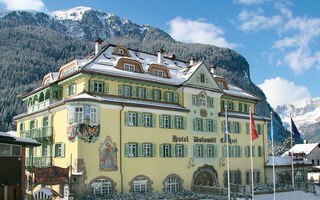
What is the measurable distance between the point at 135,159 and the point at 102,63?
10.9 metres

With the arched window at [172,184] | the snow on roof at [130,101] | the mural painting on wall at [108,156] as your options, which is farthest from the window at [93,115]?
the arched window at [172,184]

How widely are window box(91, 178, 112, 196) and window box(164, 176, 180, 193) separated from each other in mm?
7336

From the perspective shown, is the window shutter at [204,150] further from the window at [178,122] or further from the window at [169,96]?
A: the window at [169,96]

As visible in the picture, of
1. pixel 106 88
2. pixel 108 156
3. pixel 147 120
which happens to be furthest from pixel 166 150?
pixel 106 88

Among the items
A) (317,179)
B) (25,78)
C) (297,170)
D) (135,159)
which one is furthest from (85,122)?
(25,78)

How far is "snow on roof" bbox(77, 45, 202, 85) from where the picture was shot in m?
38.1

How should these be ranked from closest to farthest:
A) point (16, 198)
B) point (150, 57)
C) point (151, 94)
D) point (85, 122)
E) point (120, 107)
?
point (16, 198), point (85, 122), point (120, 107), point (151, 94), point (150, 57)

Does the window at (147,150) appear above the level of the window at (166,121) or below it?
below

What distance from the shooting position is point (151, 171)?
3844 cm

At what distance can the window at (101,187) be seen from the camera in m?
34.0

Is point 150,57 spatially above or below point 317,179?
above

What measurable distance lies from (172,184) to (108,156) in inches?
364

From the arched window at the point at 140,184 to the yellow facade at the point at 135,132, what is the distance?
0.12m

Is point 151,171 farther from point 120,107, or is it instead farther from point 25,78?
point 25,78
